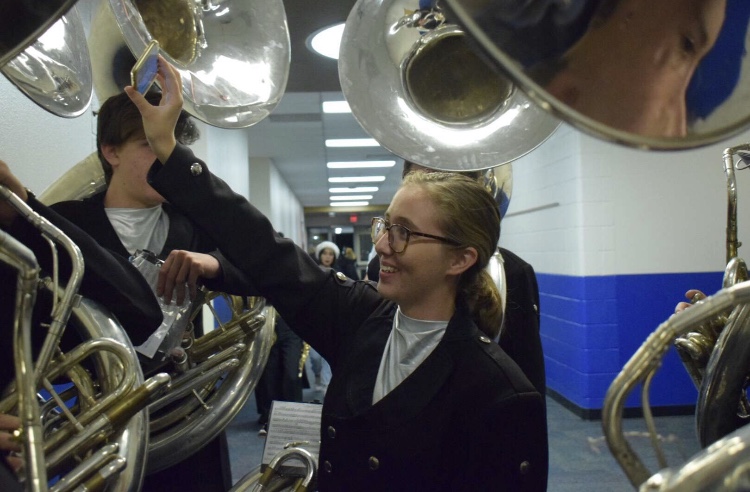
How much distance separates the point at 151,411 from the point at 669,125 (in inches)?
39.5

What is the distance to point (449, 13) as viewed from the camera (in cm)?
42

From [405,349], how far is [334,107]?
15.7 feet

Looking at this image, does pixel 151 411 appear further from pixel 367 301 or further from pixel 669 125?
pixel 669 125

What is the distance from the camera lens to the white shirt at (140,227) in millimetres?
1063

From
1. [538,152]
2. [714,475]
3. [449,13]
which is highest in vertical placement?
[538,152]

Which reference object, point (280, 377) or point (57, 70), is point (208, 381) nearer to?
point (57, 70)

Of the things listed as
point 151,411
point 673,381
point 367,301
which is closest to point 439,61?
point 367,301

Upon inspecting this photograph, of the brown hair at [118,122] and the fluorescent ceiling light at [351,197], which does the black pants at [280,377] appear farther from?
the fluorescent ceiling light at [351,197]

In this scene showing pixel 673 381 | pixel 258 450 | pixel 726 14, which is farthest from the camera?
pixel 673 381

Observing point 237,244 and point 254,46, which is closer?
point 237,244

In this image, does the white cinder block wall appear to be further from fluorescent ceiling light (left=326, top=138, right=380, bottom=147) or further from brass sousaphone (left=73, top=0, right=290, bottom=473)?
fluorescent ceiling light (left=326, top=138, right=380, bottom=147)

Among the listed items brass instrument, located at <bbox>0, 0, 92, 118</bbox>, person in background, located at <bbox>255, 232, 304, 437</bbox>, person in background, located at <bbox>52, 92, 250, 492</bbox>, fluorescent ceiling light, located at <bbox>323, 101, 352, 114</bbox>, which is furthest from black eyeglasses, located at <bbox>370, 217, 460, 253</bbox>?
fluorescent ceiling light, located at <bbox>323, 101, 352, 114</bbox>

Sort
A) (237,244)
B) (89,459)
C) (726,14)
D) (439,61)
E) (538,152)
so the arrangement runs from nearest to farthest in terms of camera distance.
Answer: (726,14)
(89,459)
(237,244)
(439,61)
(538,152)

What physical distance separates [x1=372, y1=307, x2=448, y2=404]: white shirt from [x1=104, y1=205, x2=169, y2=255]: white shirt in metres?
0.44
